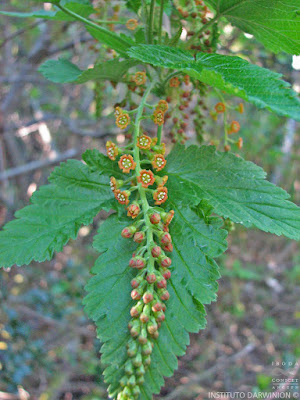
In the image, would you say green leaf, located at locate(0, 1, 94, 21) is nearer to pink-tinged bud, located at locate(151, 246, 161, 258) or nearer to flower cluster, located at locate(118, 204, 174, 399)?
flower cluster, located at locate(118, 204, 174, 399)

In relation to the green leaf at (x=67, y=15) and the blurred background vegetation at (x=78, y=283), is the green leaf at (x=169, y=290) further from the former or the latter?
the blurred background vegetation at (x=78, y=283)

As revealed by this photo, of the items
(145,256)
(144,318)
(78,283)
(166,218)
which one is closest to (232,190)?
(166,218)

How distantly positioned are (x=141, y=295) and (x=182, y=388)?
11.2 feet

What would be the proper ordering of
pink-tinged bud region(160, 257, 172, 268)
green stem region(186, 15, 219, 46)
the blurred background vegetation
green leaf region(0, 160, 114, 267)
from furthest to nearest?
the blurred background vegetation → green stem region(186, 15, 219, 46) → green leaf region(0, 160, 114, 267) → pink-tinged bud region(160, 257, 172, 268)

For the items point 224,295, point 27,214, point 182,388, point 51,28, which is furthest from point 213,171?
point 224,295

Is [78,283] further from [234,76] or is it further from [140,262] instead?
[234,76]

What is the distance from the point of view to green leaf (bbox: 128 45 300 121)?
2.57 feet

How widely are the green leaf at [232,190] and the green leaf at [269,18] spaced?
0.39 metres

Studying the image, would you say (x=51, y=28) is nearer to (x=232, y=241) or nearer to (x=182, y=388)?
(x=182, y=388)

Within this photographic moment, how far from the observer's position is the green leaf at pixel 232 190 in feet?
3.28

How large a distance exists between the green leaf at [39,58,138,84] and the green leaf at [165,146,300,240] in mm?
327

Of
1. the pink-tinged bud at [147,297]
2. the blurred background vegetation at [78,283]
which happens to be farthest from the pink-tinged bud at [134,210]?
the blurred background vegetation at [78,283]

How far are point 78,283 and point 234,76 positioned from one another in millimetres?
3887

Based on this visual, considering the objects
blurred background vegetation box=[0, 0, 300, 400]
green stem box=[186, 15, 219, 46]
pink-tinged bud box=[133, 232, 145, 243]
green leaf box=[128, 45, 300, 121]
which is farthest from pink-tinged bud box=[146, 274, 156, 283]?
blurred background vegetation box=[0, 0, 300, 400]
